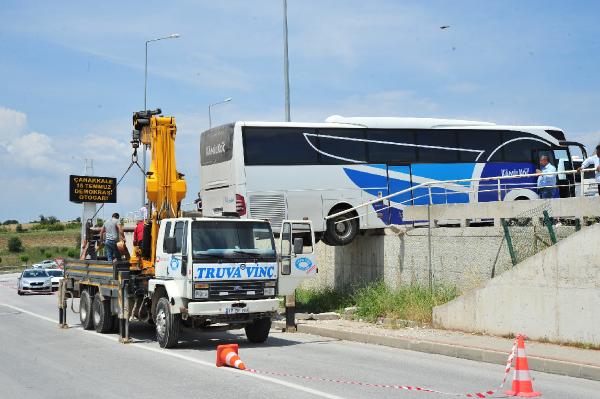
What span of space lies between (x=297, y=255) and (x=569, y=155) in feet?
43.6

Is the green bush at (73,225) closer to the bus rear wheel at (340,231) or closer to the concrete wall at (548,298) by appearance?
the bus rear wheel at (340,231)

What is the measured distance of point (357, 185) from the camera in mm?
22547

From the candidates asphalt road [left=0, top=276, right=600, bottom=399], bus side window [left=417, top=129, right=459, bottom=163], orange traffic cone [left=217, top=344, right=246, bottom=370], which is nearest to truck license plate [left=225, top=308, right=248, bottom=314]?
asphalt road [left=0, top=276, right=600, bottom=399]

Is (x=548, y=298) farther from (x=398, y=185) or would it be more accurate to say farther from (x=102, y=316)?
(x=398, y=185)

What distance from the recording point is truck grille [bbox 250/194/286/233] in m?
20.9

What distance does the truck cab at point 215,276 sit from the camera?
14.2 m

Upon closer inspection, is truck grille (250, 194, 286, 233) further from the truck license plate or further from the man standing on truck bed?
the truck license plate

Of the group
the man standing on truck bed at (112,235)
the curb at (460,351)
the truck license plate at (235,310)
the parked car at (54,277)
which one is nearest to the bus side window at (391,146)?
the curb at (460,351)

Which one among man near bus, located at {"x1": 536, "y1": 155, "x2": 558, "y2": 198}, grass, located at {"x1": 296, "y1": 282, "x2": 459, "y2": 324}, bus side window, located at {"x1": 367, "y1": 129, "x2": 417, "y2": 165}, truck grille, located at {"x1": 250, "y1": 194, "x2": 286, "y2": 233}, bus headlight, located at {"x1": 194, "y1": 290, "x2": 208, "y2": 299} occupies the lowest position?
grass, located at {"x1": 296, "y1": 282, "x2": 459, "y2": 324}

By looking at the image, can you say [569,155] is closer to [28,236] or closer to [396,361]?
[396,361]

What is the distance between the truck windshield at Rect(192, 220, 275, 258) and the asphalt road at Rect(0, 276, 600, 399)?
182 cm

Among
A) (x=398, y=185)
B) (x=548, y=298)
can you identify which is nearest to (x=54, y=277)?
(x=398, y=185)

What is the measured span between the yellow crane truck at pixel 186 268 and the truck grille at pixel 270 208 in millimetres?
3375

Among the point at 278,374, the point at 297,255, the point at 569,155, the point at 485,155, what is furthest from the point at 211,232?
the point at 569,155
